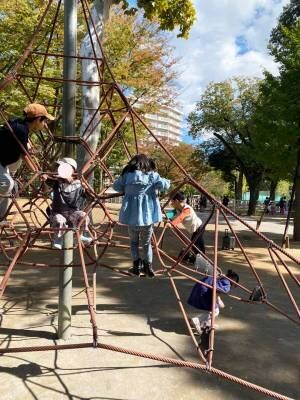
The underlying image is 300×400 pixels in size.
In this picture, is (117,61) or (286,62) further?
Answer: (117,61)

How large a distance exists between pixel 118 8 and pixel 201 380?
13.6 metres

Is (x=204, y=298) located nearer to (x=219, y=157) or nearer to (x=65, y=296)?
(x=65, y=296)

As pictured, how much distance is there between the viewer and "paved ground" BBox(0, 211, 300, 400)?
383cm

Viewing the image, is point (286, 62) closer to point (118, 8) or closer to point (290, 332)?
point (118, 8)

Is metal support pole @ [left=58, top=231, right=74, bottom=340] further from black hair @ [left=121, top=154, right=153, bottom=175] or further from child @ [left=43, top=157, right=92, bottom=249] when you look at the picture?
black hair @ [left=121, top=154, right=153, bottom=175]

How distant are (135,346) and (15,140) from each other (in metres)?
2.45

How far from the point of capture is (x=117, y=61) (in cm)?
1366

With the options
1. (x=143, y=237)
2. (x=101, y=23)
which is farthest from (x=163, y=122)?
(x=143, y=237)

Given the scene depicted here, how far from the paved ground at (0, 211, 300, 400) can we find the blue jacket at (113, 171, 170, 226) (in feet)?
4.61

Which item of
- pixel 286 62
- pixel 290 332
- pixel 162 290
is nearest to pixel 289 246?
pixel 286 62

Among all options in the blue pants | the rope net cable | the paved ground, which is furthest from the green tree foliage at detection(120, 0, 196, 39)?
the blue pants

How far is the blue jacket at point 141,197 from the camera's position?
420cm

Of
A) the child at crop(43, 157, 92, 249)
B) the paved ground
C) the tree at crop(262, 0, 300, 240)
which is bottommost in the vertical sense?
the paved ground

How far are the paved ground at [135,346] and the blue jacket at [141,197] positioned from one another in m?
1.40
